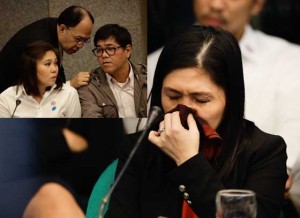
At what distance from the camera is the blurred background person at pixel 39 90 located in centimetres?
259

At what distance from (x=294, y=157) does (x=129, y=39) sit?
0.89 meters

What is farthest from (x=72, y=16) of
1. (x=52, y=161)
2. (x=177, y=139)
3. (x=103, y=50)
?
(x=177, y=139)

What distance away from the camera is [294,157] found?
2309mm

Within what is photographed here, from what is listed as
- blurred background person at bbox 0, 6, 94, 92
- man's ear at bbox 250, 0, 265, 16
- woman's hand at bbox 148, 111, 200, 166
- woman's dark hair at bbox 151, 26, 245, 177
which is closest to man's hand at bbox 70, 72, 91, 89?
blurred background person at bbox 0, 6, 94, 92

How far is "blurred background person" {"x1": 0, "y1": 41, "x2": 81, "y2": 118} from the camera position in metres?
2.59

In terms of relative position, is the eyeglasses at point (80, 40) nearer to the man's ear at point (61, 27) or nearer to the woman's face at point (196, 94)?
the man's ear at point (61, 27)

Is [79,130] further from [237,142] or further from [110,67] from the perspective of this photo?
[237,142]

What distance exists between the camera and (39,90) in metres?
2.62

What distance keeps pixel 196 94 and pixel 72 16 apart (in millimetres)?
822

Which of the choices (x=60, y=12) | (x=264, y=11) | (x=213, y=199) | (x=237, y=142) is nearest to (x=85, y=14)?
(x=60, y=12)

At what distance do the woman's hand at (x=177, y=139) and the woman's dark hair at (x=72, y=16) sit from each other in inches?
31.7

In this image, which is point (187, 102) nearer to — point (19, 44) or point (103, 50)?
point (103, 50)

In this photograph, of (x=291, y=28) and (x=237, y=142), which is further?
(x=291, y=28)

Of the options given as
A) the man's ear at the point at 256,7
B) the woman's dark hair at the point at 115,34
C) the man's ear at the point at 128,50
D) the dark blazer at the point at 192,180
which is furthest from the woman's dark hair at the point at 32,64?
the man's ear at the point at 256,7
